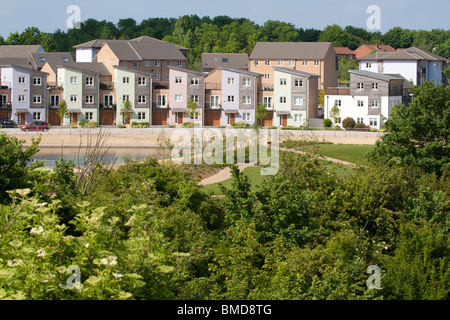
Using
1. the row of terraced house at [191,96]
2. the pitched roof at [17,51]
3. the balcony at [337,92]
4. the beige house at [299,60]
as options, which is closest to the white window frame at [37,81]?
the row of terraced house at [191,96]

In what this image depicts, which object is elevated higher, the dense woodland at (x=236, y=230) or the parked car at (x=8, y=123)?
the parked car at (x=8, y=123)

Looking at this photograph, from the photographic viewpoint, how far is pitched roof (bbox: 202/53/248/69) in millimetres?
96812

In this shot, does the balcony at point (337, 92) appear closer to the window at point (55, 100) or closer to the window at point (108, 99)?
the window at point (108, 99)

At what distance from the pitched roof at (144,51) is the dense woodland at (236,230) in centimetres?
5539

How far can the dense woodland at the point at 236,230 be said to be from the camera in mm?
11289

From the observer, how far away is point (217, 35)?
13262 centimetres

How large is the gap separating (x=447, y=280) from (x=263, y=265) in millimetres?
5796

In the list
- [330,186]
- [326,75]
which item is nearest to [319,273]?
[330,186]

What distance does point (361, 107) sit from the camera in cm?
7231

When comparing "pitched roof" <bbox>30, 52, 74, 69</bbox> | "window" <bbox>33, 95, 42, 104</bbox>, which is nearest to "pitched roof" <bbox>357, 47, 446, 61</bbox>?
"pitched roof" <bbox>30, 52, 74, 69</bbox>

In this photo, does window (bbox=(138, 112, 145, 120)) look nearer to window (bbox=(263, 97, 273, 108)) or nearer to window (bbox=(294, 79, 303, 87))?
window (bbox=(263, 97, 273, 108))

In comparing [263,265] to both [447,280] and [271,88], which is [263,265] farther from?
[271,88]

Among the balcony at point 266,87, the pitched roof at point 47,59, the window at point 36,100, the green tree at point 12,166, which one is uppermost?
the pitched roof at point 47,59

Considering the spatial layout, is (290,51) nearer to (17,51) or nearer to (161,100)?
(161,100)
